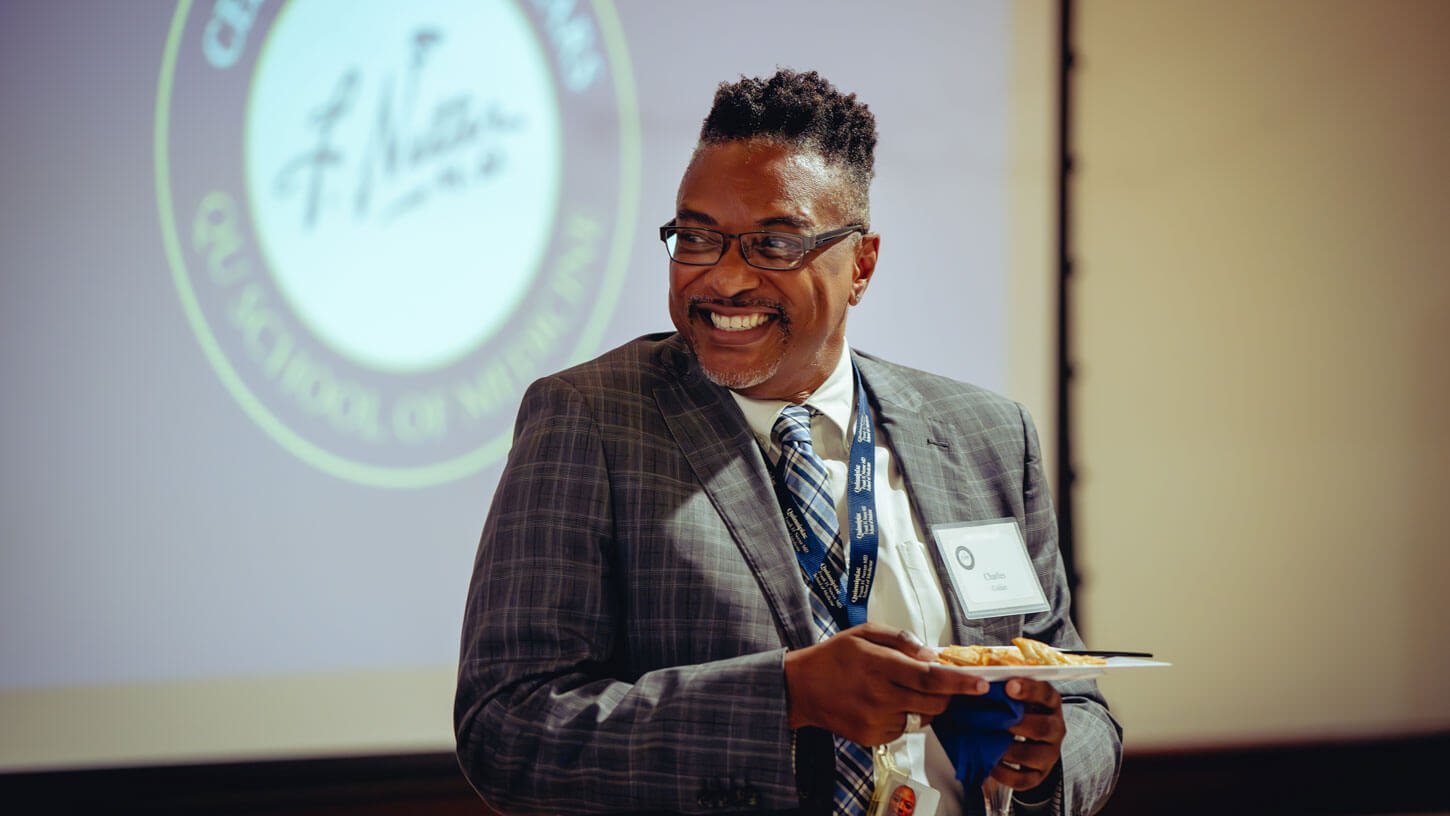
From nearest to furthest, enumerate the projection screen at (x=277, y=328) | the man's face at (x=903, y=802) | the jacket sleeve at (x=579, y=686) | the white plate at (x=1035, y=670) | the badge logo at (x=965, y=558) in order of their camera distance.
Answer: the white plate at (x=1035, y=670), the jacket sleeve at (x=579, y=686), the man's face at (x=903, y=802), the badge logo at (x=965, y=558), the projection screen at (x=277, y=328)

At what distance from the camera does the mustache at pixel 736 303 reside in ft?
5.56

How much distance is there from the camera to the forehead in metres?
1.69

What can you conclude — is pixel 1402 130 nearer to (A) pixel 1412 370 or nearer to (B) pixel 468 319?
(A) pixel 1412 370

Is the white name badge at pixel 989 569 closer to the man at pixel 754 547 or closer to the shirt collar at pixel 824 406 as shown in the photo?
the man at pixel 754 547

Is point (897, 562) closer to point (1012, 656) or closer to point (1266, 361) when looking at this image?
point (1012, 656)

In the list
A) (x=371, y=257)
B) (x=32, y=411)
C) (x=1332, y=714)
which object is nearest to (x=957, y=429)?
(x=371, y=257)

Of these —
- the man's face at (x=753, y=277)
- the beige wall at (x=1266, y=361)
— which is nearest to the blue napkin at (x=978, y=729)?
the man's face at (x=753, y=277)

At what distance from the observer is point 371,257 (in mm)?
2854

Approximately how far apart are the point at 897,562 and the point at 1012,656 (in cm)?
30

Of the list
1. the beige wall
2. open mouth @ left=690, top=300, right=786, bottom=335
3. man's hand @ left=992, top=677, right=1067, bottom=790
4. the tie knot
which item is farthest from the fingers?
the beige wall

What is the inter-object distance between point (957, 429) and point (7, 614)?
85.8 inches

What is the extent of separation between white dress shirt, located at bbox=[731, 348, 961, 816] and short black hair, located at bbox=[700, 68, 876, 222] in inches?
13.4

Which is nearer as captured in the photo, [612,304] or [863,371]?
[863,371]

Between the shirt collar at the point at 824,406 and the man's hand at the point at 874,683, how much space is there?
43cm
